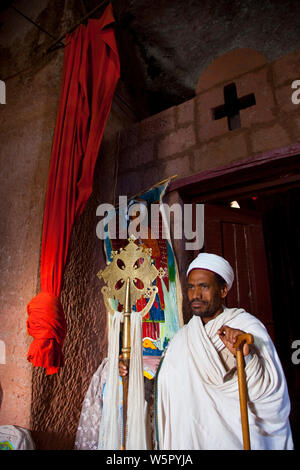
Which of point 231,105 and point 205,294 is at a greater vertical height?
point 231,105

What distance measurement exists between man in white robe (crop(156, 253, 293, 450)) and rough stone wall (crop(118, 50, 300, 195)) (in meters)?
1.57

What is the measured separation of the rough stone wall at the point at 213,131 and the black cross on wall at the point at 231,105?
0.16 ft

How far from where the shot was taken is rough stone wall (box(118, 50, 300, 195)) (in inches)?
112

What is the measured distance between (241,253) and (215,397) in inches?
67.5

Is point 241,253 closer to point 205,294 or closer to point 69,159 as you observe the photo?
point 205,294

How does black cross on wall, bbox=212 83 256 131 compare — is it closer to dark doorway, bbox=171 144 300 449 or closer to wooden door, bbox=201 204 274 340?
dark doorway, bbox=171 144 300 449

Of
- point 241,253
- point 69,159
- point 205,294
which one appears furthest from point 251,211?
point 69,159

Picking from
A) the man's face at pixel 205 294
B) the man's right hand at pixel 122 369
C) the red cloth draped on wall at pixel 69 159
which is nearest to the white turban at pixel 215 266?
the man's face at pixel 205 294

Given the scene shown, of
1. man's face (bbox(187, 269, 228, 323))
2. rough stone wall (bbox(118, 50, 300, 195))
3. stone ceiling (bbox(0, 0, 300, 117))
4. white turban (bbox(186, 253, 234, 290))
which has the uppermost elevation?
stone ceiling (bbox(0, 0, 300, 117))

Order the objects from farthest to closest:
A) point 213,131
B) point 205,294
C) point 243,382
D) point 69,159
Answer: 1. point 213,131
2. point 69,159
3. point 205,294
4. point 243,382

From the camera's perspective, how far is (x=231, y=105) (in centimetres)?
325

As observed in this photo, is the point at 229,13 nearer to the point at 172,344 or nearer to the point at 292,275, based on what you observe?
the point at 292,275

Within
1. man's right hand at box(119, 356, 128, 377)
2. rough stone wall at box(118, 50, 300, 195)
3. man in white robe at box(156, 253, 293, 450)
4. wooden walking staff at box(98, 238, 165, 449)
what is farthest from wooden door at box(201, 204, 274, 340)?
man's right hand at box(119, 356, 128, 377)

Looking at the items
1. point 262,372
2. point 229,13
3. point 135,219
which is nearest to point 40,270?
point 135,219
